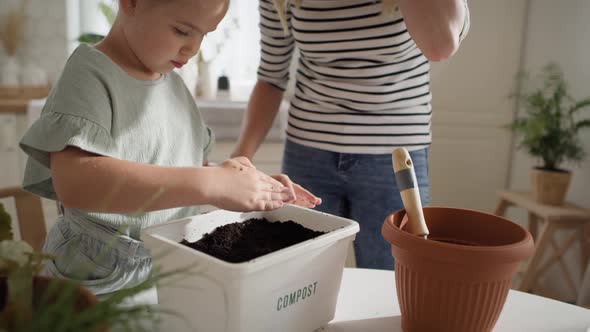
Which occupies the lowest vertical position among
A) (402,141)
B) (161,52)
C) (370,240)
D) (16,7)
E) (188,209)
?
(370,240)

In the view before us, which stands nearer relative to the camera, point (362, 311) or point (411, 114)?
point (362, 311)

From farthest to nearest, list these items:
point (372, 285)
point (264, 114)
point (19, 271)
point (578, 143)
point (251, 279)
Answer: point (578, 143) < point (264, 114) < point (372, 285) < point (251, 279) < point (19, 271)

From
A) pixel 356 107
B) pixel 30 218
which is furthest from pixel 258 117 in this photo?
pixel 30 218

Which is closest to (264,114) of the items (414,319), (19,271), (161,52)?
(161,52)

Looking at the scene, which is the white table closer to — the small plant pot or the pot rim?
the pot rim

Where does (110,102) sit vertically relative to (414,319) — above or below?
above

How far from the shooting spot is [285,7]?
44.7 inches

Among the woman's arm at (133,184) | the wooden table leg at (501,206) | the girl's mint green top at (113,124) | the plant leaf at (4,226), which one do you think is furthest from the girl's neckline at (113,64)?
the wooden table leg at (501,206)

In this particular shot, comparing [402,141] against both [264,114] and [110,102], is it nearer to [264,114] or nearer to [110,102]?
[264,114]

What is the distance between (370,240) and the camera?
1152 millimetres

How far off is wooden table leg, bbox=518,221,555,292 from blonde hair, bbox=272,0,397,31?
1.50 meters

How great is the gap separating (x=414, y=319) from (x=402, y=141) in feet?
1.75

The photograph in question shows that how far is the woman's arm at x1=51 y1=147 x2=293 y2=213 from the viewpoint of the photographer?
1.93 ft

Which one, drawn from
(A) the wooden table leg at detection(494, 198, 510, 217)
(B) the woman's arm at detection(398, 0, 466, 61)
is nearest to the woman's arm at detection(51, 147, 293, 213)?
(B) the woman's arm at detection(398, 0, 466, 61)
